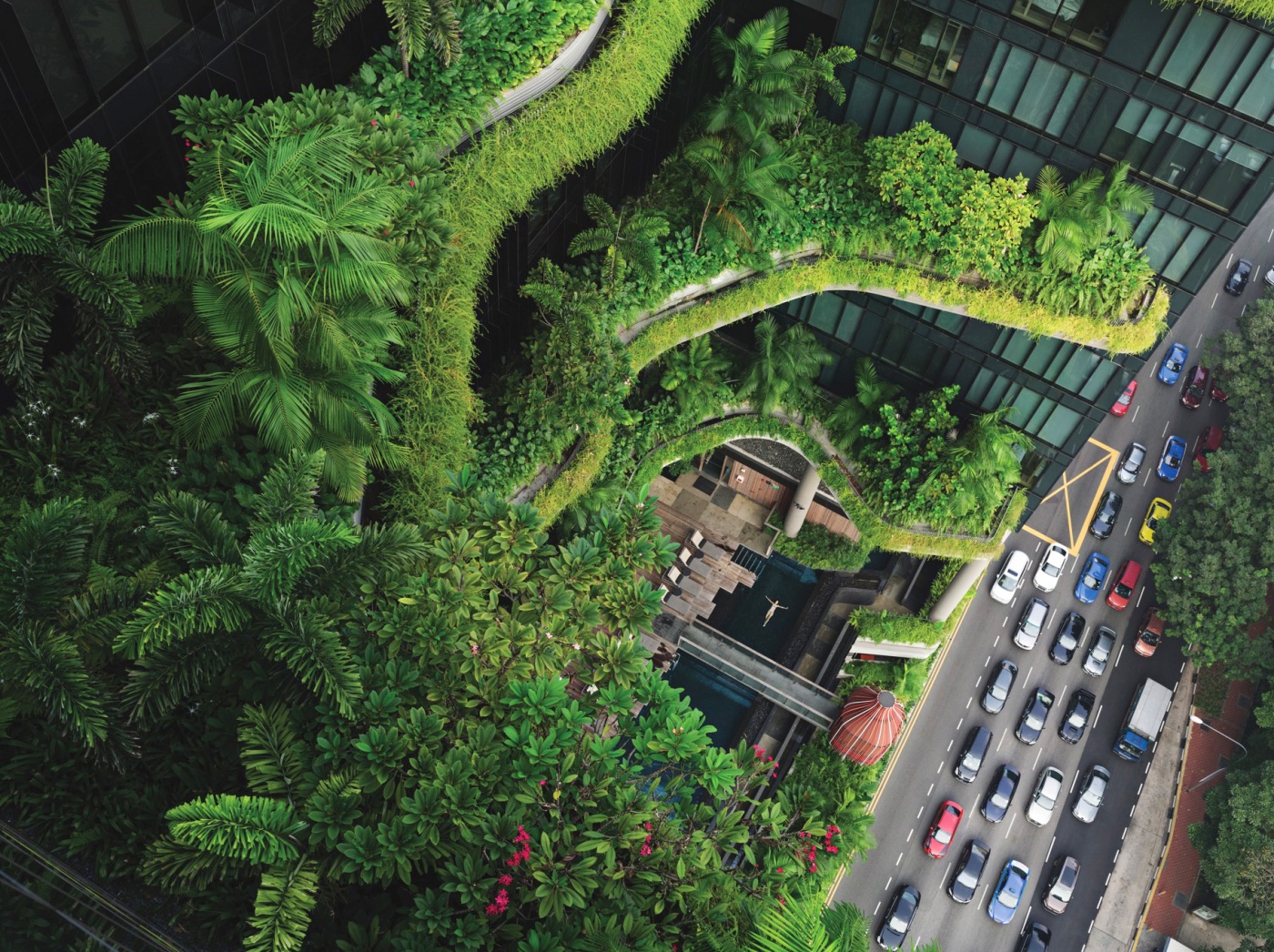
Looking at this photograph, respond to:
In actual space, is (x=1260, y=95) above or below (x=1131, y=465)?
below

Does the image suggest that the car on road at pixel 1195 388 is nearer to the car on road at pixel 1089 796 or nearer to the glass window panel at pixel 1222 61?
the car on road at pixel 1089 796

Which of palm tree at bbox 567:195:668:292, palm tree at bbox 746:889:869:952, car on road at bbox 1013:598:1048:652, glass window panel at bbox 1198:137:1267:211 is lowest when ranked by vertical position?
palm tree at bbox 746:889:869:952

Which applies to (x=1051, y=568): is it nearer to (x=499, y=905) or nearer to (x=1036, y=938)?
(x=1036, y=938)

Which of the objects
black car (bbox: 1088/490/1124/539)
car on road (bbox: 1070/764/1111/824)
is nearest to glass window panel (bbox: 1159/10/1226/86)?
black car (bbox: 1088/490/1124/539)

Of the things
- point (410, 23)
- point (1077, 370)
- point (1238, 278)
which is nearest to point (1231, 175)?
point (1077, 370)

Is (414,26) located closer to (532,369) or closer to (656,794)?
(532,369)

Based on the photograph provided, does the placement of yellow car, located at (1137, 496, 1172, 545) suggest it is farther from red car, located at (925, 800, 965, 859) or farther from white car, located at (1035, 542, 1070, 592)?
red car, located at (925, 800, 965, 859)
